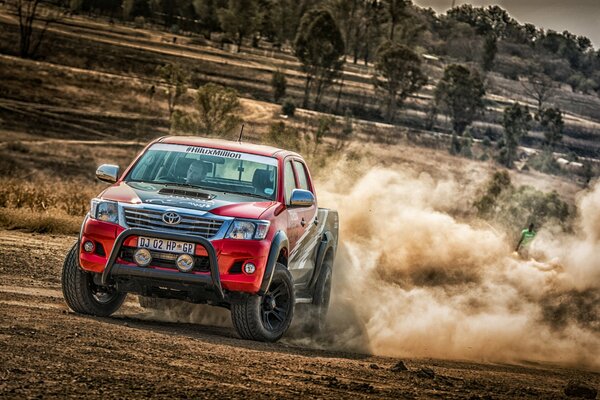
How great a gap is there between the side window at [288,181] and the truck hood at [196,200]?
445mm

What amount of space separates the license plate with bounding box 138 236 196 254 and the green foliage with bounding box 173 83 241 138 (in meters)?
50.1

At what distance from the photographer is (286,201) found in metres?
9.59

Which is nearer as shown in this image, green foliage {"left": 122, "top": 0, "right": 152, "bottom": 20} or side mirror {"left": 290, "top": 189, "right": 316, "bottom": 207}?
side mirror {"left": 290, "top": 189, "right": 316, "bottom": 207}

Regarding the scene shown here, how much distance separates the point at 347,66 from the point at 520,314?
325ft

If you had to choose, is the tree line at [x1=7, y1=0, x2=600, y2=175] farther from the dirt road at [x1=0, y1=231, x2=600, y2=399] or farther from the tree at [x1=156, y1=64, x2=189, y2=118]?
the dirt road at [x1=0, y1=231, x2=600, y2=399]

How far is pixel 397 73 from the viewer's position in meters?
92.2

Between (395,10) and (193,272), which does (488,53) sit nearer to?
(395,10)


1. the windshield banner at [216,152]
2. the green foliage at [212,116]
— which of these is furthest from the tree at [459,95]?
the windshield banner at [216,152]

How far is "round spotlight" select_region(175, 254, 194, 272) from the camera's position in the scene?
845cm

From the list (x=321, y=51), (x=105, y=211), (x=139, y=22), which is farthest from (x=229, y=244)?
(x=139, y=22)

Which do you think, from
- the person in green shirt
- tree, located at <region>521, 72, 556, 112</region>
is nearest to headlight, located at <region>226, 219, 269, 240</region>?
the person in green shirt

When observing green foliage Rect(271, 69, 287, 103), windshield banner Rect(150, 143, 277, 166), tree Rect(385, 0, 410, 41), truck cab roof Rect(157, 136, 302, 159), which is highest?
truck cab roof Rect(157, 136, 302, 159)

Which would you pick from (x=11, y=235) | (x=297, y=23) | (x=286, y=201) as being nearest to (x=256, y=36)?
(x=297, y=23)

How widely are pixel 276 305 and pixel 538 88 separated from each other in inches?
4963
